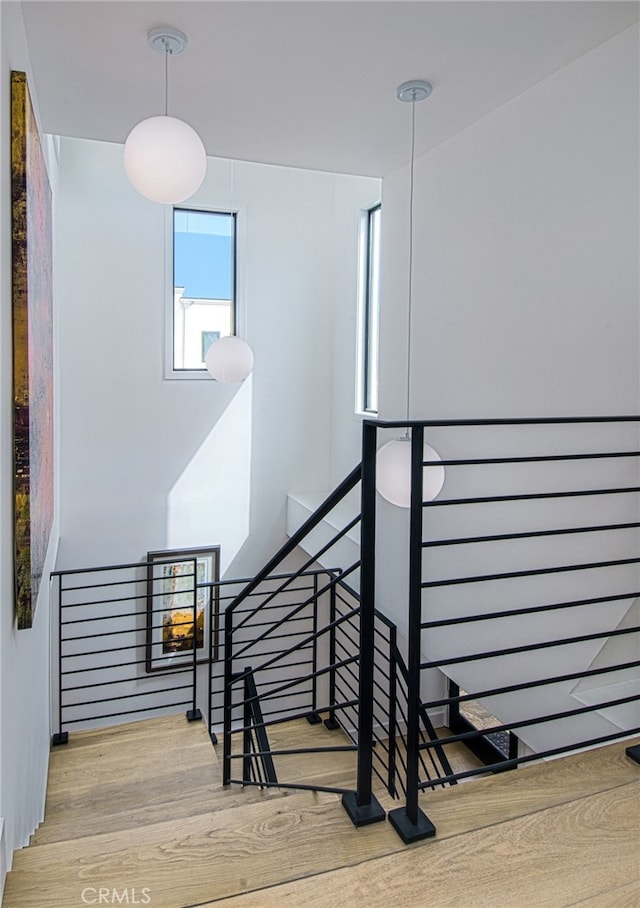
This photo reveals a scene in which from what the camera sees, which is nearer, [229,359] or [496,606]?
[496,606]

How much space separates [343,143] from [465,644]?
2.85 m

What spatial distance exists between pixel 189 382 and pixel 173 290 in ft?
2.65

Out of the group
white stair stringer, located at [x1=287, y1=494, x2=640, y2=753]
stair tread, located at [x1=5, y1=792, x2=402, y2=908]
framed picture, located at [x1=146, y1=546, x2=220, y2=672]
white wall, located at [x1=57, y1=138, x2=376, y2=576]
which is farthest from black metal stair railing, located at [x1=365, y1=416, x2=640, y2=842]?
framed picture, located at [x1=146, y1=546, x2=220, y2=672]

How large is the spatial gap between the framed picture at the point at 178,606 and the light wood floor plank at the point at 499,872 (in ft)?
14.3

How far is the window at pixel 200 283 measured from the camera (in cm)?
571

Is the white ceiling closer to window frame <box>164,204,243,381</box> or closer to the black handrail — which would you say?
window frame <box>164,204,243,381</box>

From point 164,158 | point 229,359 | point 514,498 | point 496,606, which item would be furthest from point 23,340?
point 229,359

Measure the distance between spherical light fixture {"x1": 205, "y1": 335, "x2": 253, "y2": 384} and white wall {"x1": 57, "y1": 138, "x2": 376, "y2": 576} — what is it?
122 cm

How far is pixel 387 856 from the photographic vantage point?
1.59 metres

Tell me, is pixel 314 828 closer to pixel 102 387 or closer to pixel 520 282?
pixel 520 282

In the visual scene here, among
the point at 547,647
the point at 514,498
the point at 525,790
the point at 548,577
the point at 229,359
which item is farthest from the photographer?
the point at 229,359

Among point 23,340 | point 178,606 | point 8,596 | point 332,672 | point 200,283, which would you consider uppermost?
point 200,283

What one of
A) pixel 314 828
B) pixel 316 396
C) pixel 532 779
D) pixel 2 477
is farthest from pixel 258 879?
pixel 316 396

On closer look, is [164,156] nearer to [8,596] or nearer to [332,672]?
[8,596]
